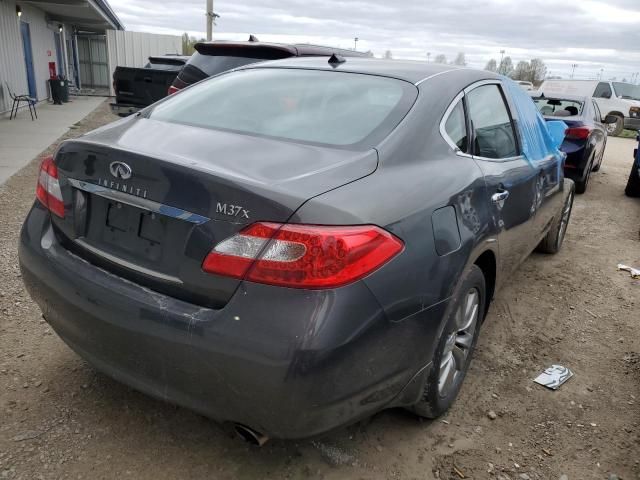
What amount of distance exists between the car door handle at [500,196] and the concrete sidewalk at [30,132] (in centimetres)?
601

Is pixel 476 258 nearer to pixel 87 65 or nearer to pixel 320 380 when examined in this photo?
pixel 320 380

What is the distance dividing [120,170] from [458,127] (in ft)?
5.15

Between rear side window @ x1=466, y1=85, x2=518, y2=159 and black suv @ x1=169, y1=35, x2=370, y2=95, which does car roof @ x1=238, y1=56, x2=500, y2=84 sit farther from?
black suv @ x1=169, y1=35, x2=370, y2=95

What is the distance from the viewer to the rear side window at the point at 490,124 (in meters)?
2.84

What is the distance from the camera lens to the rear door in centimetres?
277

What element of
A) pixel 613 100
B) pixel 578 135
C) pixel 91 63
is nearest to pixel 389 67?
pixel 578 135

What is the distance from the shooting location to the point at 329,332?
1701 millimetres

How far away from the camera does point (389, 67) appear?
2842 millimetres

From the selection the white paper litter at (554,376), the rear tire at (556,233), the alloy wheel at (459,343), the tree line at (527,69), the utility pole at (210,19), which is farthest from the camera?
the tree line at (527,69)

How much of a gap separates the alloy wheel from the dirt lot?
0.64 feet

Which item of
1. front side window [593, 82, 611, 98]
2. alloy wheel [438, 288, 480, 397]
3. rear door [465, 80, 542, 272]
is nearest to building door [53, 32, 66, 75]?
front side window [593, 82, 611, 98]

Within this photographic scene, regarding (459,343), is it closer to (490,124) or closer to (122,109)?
(490,124)

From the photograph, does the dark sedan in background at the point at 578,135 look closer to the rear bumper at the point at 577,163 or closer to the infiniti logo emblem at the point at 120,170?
the rear bumper at the point at 577,163

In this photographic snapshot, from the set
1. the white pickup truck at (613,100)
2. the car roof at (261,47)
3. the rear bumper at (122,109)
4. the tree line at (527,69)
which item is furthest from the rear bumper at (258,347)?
the tree line at (527,69)
